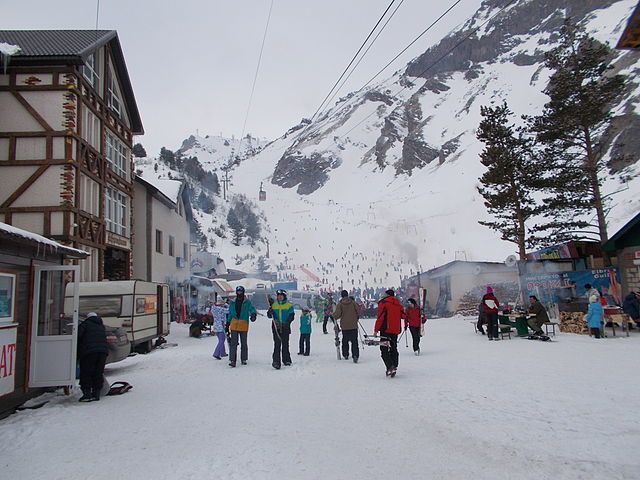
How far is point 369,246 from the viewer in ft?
236

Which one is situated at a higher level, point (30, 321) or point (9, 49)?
point (9, 49)

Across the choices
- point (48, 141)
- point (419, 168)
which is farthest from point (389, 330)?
point (419, 168)

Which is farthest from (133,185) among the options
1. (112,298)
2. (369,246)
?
(369,246)

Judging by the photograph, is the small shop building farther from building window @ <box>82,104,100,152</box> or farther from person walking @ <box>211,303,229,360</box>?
building window @ <box>82,104,100,152</box>

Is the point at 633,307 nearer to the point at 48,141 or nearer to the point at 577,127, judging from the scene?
the point at 577,127

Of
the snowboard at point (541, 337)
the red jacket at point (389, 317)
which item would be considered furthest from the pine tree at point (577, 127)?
the red jacket at point (389, 317)

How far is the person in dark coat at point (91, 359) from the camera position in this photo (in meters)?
8.02

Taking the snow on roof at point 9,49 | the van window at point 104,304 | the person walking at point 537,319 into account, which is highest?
the snow on roof at point 9,49

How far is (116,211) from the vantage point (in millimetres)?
21500

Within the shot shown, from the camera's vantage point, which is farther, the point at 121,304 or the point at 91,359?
the point at 121,304

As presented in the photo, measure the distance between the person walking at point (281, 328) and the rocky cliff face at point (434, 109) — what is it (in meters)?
113

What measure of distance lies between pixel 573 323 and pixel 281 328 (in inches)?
433

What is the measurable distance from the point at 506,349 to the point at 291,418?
8.89 meters

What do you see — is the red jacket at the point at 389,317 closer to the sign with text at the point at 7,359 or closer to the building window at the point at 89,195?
the sign with text at the point at 7,359
